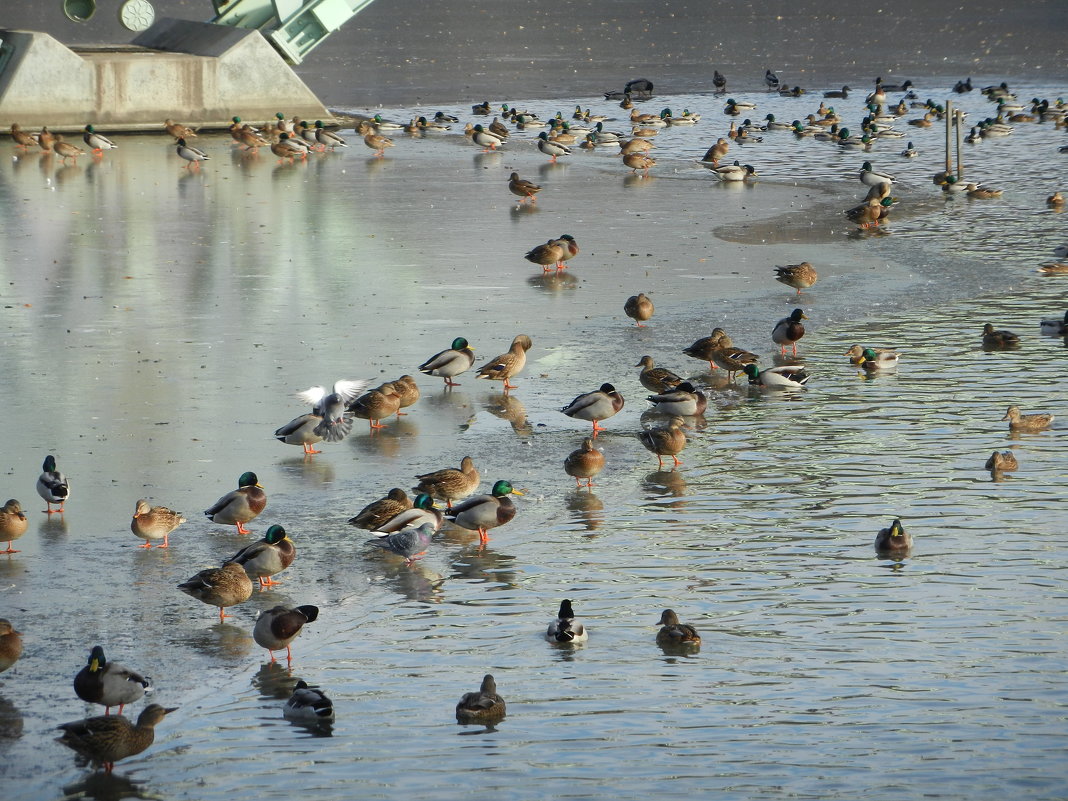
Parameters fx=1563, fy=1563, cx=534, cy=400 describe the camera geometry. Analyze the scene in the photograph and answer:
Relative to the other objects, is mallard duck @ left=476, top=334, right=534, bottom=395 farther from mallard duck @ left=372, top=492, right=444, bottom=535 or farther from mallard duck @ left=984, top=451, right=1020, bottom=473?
mallard duck @ left=984, top=451, right=1020, bottom=473

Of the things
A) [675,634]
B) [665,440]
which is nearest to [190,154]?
[665,440]

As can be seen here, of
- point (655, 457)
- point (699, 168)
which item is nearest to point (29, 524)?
point (655, 457)

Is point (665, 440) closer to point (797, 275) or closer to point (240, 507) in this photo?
point (240, 507)

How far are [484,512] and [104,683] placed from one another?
3.63 m

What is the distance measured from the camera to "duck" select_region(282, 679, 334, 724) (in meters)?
8.41

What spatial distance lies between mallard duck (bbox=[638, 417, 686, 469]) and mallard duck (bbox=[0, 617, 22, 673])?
5.75 meters

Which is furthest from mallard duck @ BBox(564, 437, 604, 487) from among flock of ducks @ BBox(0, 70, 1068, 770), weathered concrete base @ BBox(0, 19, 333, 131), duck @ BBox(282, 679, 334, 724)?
weathered concrete base @ BBox(0, 19, 333, 131)

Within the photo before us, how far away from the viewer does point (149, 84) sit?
126ft

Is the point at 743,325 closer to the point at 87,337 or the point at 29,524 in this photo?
the point at 87,337

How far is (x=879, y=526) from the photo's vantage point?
37.5 ft

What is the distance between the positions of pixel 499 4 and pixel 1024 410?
3646 inches

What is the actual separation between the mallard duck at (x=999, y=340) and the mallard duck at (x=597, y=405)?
499 cm

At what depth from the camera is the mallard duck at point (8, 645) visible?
8.80m

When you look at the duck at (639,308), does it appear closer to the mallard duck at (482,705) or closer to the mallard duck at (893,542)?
the mallard duck at (893,542)
